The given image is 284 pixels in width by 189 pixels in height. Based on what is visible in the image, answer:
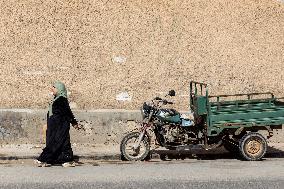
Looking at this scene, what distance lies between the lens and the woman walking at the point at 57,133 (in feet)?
35.8

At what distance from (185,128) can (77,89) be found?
575 cm

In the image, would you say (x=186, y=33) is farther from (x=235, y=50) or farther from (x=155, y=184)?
(x=155, y=184)

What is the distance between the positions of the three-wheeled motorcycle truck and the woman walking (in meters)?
1.32

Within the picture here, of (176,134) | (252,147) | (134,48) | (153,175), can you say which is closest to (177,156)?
(176,134)

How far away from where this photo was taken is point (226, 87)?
1747 cm

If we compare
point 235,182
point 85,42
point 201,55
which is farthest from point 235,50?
point 235,182

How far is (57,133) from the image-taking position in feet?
36.1

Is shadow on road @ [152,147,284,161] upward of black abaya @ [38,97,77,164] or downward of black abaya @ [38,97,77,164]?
downward

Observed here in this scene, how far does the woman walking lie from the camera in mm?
10898

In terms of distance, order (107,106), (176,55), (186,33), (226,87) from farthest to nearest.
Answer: (186,33) → (176,55) → (226,87) → (107,106)

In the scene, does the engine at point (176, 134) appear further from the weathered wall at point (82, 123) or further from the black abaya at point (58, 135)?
the black abaya at point (58, 135)

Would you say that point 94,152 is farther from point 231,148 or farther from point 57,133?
point 231,148

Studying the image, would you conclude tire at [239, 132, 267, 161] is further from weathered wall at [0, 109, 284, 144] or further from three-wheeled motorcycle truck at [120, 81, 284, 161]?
weathered wall at [0, 109, 284, 144]

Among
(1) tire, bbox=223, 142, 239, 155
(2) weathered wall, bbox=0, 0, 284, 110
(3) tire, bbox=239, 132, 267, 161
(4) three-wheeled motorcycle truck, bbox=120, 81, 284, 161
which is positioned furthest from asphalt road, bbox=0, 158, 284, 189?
(2) weathered wall, bbox=0, 0, 284, 110
